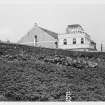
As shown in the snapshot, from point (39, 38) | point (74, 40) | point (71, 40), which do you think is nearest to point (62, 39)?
point (71, 40)

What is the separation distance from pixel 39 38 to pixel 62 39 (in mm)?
4024

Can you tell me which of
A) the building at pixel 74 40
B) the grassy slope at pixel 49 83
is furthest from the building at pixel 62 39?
the grassy slope at pixel 49 83

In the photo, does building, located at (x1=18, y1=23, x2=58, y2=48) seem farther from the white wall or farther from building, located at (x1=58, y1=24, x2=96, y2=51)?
building, located at (x1=58, y1=24, x2=96, y2=51)

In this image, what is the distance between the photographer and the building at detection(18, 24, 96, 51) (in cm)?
4278

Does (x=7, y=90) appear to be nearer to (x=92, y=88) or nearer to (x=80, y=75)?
(x=92, y=88)

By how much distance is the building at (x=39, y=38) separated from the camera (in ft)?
142

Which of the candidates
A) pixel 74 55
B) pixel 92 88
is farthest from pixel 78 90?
pixel 74 55

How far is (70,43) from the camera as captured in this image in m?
43.2

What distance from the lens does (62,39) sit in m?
43.2

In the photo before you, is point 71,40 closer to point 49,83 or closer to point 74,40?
point 74,40

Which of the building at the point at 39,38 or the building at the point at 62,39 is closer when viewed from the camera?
the building at the point at 62,39

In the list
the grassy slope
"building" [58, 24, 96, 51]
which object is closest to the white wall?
"building" [58, 24, 96, 51]

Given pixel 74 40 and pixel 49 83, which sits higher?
pixel 74 40

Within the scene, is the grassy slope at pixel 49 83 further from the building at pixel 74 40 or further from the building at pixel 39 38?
the building at pixel 74 40
